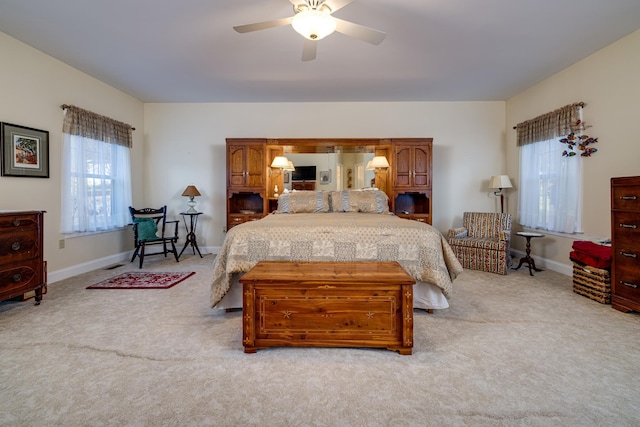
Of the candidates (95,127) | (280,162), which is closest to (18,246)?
(95,127)

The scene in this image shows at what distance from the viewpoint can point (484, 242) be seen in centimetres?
410

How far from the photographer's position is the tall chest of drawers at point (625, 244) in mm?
2518

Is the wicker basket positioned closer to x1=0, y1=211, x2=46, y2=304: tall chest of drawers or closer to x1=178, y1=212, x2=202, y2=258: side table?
x1=178, y1=212, x2=202, y2=258: side table

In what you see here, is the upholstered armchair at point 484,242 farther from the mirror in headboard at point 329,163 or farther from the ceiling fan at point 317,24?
the ceiling fan at point 317,24

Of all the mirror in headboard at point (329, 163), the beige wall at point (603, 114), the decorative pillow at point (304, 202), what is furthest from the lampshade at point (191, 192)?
the beige wall at point (603, 114)

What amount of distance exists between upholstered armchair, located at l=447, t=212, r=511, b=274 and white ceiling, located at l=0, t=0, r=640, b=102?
2.06 metres

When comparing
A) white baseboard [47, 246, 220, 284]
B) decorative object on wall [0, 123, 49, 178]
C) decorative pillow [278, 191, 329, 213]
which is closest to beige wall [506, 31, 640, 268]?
decorative pillow [278, 191, 329, 213]

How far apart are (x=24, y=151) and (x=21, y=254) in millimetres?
1355

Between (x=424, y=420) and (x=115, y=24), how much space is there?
4028 mm

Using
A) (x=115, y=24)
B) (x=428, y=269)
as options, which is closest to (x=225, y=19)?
(x=115, y=24)

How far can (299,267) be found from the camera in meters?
2.15

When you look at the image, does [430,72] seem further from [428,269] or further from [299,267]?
[299,267]

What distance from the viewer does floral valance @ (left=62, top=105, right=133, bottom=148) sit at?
3768 mm

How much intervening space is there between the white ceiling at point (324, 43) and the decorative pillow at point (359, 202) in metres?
1.65
